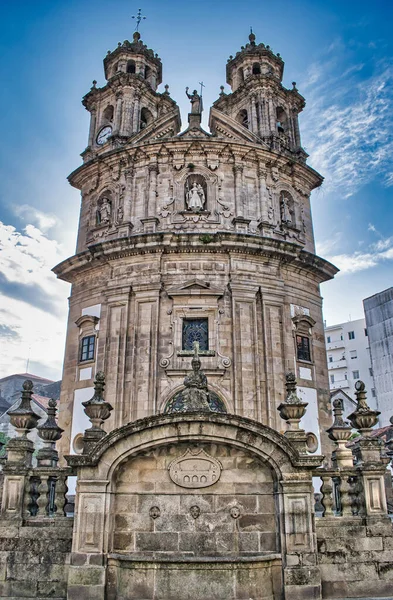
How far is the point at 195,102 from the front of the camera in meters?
23.5

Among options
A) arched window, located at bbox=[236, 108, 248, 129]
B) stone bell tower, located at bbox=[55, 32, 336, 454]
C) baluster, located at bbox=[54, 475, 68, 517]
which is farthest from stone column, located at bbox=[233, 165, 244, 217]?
baluster, located at bbox=[54, 475, 68, 517]

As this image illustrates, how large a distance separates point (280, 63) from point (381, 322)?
25214 mm

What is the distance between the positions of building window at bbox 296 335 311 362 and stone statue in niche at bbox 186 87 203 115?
11.1 metres

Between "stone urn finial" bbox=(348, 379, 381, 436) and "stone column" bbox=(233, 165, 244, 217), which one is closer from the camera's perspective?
"stone urn finial" bbox=(348, 379, 381, 436)

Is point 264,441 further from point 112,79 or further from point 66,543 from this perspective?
point 112,79

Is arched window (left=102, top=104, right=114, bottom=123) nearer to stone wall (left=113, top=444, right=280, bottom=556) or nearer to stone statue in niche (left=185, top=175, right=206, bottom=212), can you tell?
stone statue in niche (left=185, top=175, right=206, bottom=212)

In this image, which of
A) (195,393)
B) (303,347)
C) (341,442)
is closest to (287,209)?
(303,347)

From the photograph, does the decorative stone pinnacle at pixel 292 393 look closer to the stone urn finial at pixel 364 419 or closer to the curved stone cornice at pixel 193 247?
the stone urn finial at pixel 364 419

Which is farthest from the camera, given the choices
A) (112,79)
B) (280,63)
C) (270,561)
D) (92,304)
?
(280,63)

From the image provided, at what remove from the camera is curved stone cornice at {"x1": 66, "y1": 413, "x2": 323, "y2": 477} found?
323 inches

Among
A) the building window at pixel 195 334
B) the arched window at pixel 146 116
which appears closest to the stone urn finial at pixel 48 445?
the building window at pixel 195 334

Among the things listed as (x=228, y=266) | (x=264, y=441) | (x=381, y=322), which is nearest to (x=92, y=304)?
(x=228, y=266)

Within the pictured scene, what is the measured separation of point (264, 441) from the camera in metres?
8.27

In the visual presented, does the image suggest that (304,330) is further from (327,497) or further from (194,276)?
(327,497)
